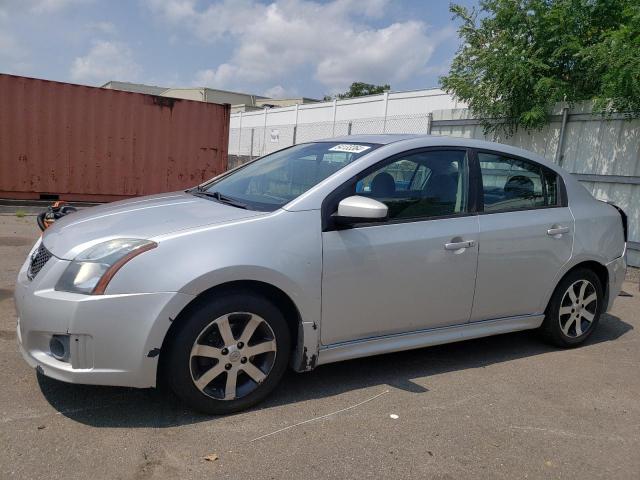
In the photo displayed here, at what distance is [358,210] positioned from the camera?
321 cm

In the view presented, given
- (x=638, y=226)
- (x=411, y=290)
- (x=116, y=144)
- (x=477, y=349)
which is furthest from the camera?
(x=116, y=144)

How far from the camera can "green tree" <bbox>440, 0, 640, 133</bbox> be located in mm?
8578

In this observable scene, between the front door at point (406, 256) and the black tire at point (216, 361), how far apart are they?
305 millimetres

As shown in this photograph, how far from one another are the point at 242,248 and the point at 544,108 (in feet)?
24.1

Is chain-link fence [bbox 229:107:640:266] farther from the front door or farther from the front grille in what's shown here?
the front grille

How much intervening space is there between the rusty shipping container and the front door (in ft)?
31.2

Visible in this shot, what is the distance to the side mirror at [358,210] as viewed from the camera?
3182 millimetres

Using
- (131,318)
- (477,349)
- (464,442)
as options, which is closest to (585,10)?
(477,349)

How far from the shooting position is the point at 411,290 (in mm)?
3607

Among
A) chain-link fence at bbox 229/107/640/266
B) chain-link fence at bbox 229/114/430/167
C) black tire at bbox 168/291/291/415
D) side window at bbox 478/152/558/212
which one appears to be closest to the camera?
black tire at bbox 168/291/291/415

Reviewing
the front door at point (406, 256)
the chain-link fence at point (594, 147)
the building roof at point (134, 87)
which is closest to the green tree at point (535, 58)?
the chain-link fence at point (594, 147)

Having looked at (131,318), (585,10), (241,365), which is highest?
(585,10)

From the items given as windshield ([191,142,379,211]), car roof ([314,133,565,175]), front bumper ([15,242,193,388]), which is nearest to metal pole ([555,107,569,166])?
car roof ([314,133,565,175])

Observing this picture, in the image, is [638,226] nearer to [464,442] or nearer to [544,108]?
[544,108]
